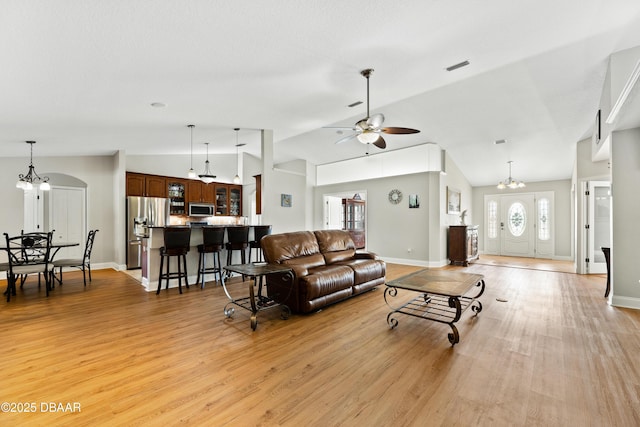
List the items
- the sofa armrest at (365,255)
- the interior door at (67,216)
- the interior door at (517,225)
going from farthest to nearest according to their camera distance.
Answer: the interior door at (517,225)
the interior door at (67,216)
the sofa armrest at (365,255)

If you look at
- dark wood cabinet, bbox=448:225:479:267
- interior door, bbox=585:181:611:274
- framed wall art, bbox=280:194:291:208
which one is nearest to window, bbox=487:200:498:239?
dark wood cabinet, bbox=448:225:479:267

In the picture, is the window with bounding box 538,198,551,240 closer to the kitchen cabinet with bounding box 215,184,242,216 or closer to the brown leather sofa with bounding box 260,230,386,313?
the brown leather sofa with bounding box 260,230,386,313

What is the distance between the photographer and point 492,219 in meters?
9.55

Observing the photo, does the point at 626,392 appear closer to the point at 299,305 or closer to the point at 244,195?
the point at 299,305

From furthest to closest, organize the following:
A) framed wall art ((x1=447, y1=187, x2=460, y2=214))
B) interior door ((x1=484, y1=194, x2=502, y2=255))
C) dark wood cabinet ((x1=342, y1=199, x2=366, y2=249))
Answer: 1. dark wood cabinet ((x1=342, y1=199, x2=366, y2=249))
2. interior door ((x1=484, y1=194, x2=502, y2=255))
3. framed wall art ((x1=447, y1=187, x2=460, y2=214))

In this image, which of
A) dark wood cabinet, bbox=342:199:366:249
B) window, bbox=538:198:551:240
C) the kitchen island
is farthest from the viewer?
dark wood cabinet, bbox=342:199:366:249

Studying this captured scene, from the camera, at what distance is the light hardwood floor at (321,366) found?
1748 mm

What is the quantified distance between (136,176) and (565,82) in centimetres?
856

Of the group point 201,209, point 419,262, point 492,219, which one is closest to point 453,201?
point 419,262

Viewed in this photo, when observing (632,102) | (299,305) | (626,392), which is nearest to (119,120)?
(299,305)

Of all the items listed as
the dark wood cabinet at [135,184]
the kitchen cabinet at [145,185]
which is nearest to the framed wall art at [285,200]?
the kitchen cabinet at [145,185]

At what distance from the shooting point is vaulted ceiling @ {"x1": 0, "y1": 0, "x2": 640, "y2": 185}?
2.26m

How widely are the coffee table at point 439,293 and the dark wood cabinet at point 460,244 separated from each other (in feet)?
11.1

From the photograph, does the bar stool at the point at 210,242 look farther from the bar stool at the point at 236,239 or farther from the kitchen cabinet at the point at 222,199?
the kitchen cabinet at the point at 222,199
